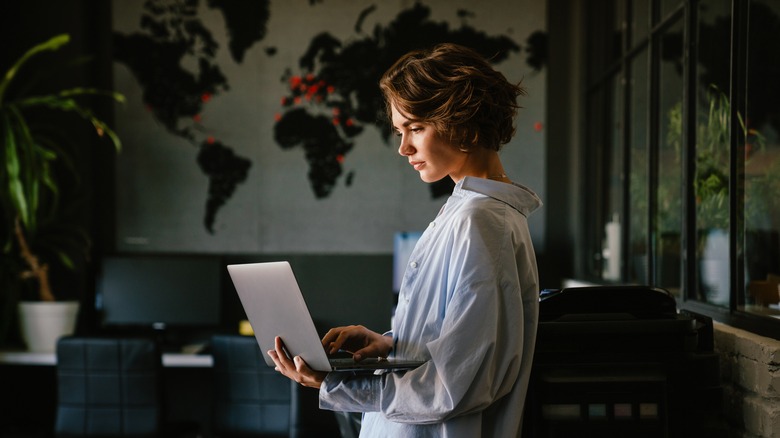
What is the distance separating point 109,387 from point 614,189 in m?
2.67

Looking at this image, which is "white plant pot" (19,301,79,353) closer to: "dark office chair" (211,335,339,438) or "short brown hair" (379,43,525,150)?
"dark office chair" (211,335,339,438)

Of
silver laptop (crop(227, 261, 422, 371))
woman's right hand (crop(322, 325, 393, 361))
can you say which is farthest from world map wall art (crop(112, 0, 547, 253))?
silver laptop (crop(227, 261, 422, 371))

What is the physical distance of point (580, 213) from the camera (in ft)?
16.2

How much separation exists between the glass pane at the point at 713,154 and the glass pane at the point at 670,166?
0.24 m

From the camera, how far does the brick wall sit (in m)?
1.62

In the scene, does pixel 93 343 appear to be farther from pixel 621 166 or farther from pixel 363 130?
pixel 621 166

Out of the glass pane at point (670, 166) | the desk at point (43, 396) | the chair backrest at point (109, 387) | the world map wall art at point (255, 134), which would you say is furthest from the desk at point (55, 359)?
the glass pane at point (670, 166)

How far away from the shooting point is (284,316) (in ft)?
4.65

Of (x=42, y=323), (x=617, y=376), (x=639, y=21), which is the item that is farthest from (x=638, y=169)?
(x=42, y=323)

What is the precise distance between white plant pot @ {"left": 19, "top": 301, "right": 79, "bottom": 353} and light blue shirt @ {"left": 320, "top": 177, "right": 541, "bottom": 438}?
364 centimetres

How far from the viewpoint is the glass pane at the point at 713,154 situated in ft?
7.71

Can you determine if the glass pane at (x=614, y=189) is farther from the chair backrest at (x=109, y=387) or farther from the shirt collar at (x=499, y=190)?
the shirt collar at (x=499, y=190)

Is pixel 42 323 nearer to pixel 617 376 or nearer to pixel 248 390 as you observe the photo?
pixel 248 390

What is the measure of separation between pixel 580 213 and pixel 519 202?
3.67 m
